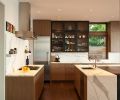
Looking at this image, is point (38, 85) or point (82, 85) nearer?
point (82, 85)

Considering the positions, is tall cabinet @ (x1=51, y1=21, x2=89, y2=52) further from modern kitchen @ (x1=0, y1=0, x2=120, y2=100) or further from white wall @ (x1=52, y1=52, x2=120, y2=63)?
white wall @ (x1=52, y1=52, x2=120, y2=63)

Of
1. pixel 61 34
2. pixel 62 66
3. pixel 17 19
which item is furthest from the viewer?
pixel 61 34

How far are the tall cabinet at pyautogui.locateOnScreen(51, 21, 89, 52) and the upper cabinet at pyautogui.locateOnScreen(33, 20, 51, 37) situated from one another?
518 millimetres

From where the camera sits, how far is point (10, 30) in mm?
5352

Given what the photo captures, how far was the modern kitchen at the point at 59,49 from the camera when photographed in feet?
15.9

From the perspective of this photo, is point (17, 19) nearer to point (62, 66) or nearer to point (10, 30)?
point (10, 30)

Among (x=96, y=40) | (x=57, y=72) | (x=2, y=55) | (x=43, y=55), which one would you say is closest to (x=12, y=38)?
(x=2, y=55)

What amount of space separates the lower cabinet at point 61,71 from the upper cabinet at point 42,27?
1445 mm

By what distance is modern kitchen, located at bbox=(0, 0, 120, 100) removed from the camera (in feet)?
15.9

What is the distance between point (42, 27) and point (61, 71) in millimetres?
2129

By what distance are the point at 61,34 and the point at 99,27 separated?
194cm

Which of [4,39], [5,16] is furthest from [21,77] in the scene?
[5,16]

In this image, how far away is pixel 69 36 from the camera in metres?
10.5

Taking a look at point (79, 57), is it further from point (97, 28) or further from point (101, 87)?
point (101, 87)
